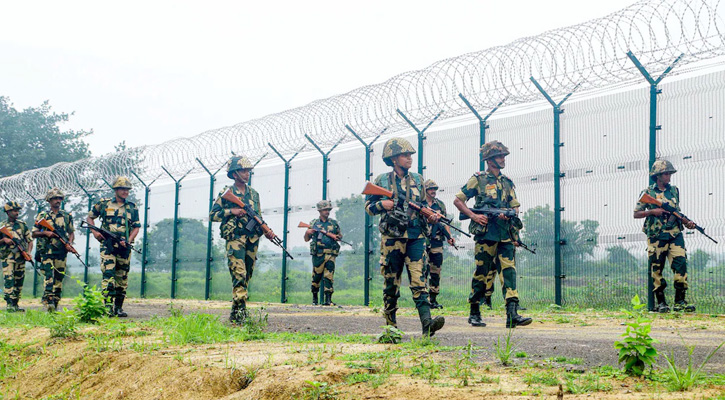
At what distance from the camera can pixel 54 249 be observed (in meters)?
10.8

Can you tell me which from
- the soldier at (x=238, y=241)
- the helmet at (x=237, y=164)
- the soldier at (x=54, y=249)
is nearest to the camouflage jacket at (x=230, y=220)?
the soldier at (x=238, y=241)

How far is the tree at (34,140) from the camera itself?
33.1 m

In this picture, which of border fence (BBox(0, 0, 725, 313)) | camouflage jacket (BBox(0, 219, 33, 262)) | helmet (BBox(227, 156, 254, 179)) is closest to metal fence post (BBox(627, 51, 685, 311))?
border fence (BBox(0, 0, 725, 313))

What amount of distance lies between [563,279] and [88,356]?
5.91 meters

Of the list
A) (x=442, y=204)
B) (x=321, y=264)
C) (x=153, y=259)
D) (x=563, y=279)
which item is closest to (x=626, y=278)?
(x=563, y=279)

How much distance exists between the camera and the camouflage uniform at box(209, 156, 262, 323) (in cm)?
755

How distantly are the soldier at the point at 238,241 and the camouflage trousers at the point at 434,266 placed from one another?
2975mm

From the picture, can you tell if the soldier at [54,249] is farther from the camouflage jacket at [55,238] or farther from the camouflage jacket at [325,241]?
the camouflage jacket at [325,241]

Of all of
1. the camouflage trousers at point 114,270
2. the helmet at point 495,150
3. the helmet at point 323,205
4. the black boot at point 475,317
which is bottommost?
the black boot at point 475,317

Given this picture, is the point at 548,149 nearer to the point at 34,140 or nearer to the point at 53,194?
the point at 53,194

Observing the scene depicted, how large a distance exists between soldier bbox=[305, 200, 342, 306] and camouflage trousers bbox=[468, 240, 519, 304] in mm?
5472

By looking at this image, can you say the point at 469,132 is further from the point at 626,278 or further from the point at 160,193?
the point at 160,193

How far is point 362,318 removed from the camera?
8758mm

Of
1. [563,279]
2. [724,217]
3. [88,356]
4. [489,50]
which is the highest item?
[489,50]
